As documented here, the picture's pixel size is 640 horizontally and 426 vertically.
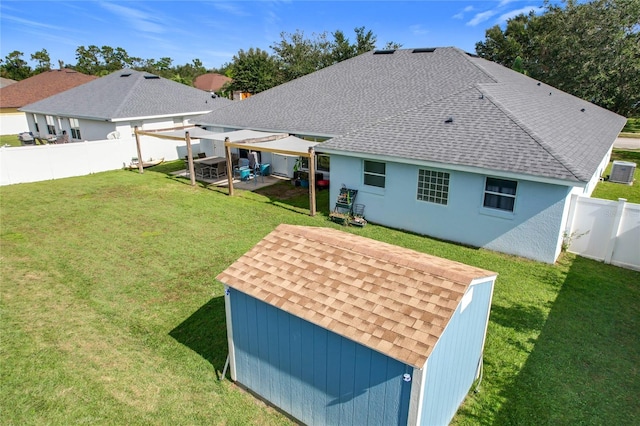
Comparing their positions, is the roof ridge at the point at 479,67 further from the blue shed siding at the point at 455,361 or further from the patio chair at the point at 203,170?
the patio chair at the point at 203,170

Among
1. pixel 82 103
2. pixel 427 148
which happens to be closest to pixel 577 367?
pixel 427 148

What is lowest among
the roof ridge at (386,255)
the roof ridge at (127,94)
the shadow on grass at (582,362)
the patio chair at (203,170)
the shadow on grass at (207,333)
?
the shadow on grass at (582,362)

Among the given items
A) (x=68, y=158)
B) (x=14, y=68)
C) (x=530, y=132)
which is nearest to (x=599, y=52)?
(x=530, y=132)

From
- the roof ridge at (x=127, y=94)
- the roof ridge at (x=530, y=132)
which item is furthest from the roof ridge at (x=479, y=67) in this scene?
the roof ridge at (x=127, y=94)

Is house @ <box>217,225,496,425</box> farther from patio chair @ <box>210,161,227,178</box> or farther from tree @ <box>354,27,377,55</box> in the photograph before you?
tree @ <box>354,27,377,55</box>

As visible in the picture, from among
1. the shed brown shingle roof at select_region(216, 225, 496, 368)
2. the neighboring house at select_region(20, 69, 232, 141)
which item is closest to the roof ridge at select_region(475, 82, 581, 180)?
the shed brown shingle roof at select_region(216, 225, 496, 368)

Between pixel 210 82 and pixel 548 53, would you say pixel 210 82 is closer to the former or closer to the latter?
pixel 210 82
